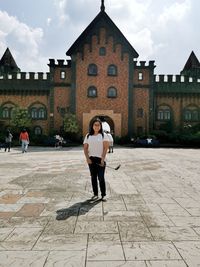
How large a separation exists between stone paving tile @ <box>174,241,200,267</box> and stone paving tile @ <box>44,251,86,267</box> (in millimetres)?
1256

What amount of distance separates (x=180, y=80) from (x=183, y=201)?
37279 mm

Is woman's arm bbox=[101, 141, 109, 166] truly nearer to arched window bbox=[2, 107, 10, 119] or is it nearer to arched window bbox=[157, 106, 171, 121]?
arched window bbox=[157, 106, 171, 121]

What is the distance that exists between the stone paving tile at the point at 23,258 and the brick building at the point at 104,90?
35.6 m

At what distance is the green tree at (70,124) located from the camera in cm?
3681

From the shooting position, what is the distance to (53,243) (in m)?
4.08

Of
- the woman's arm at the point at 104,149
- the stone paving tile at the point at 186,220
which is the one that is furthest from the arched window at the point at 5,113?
the stone paving tile at the point at 186,220

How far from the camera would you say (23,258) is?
11.9 ft

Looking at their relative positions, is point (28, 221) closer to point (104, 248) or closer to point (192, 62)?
point (104, 248)

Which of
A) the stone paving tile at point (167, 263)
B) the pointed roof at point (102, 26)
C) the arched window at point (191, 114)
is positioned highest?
the pointed roof at point (102, 26)

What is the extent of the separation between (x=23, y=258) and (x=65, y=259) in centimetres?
52

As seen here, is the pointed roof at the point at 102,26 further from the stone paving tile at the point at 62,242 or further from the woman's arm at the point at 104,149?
the stone paving tile at the point at 62,242

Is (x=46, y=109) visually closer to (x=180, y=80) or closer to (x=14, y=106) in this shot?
(x=14, y=106)

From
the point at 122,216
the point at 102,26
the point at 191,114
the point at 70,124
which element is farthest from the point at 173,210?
the point at 191,114

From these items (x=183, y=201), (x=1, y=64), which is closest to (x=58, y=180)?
(x=183, y=201)
